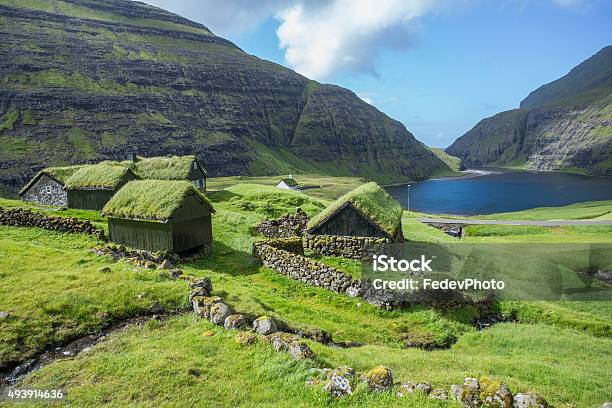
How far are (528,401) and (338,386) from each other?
14.1 feet

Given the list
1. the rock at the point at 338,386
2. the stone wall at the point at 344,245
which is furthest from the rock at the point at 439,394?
the stone wall at the point at 344,245

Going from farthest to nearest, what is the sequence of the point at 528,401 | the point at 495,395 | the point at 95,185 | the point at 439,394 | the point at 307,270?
the point at 95,185 < the point at 307,270 < the point at 439,394 < the point at 495,395 < the point at 528,401

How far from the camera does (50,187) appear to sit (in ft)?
156

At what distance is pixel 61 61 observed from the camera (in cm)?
17725

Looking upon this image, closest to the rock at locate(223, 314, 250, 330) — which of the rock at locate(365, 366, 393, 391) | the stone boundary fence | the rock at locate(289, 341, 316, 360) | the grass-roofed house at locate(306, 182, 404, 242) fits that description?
the rock at locate(289, 341, 316, 360)

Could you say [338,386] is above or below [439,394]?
above

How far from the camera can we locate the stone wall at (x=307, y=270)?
2177 cm

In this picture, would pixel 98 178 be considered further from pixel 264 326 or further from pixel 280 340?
pixel 280 340

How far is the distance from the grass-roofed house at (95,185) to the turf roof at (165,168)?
1680cm

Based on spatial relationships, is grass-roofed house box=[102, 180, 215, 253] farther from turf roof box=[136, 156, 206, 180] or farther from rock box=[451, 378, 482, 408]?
turf roof box=[136, 156, 206, 180]

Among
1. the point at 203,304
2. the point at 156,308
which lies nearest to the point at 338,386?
the point at 203,304

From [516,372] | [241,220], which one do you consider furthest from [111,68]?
[516,372]

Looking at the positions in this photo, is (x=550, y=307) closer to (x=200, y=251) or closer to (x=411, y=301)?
(x=411, y=301)

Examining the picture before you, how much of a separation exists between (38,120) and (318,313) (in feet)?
540
